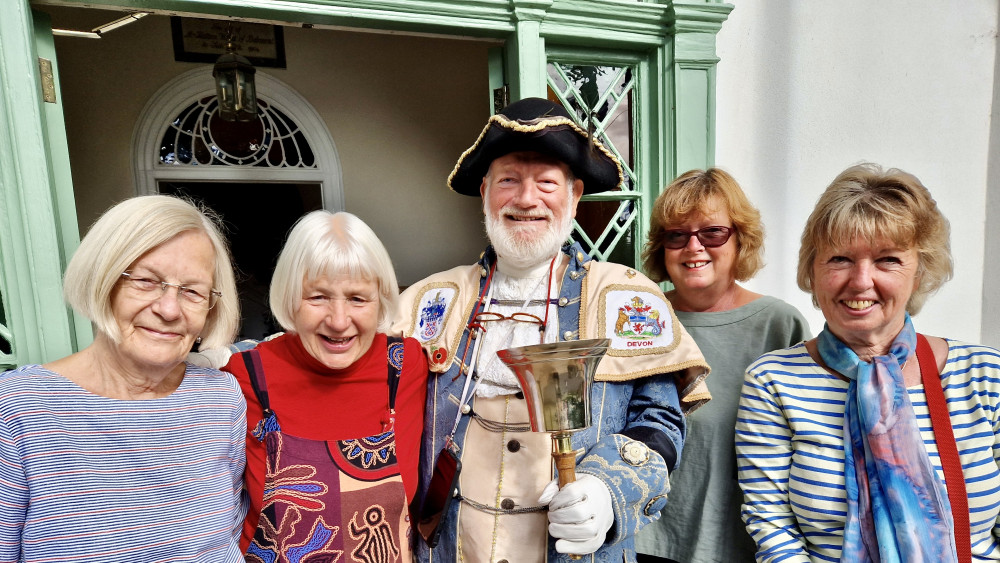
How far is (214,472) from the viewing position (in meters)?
1.53

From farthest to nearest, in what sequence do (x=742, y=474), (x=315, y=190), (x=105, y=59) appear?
(x=315, y=190), (x=105, y=59), (x=742, y=474)

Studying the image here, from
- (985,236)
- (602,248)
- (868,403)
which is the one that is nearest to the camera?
(868,403)

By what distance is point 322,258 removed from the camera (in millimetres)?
1630

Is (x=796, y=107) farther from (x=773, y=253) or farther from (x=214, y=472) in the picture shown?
(x=214, y=472)

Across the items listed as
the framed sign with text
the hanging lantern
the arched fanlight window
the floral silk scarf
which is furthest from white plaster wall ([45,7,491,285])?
the floral silk scarf

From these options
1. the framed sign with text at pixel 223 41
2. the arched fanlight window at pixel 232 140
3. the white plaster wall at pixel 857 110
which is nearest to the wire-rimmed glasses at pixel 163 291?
the white plaster wall at pixel 857 110

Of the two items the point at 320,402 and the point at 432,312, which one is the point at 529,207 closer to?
the point at 432,312

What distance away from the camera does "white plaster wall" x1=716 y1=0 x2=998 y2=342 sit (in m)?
3.38

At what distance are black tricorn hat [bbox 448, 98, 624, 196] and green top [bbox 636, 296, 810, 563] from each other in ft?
2.45

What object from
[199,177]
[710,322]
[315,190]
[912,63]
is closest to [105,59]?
[199,177]

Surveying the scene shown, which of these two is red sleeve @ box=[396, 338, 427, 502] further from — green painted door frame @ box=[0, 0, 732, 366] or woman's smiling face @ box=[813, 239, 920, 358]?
green painted door frame @ box=[0, 0, 732, 366]

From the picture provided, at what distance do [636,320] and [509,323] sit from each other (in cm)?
44

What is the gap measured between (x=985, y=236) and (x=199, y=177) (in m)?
6.63

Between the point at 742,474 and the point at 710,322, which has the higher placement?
the point at 710,322
